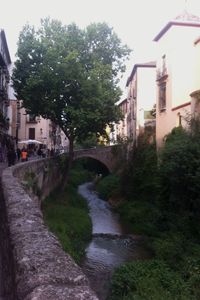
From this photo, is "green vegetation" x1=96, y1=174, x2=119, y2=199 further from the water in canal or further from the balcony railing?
the balcony railing

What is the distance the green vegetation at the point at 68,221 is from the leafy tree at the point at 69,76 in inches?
194

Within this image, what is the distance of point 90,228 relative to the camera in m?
25.1

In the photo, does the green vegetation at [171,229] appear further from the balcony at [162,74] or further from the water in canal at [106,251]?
the balcony at [162,74]

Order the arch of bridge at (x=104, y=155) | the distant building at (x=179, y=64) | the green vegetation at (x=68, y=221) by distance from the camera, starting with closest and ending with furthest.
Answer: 1. the green vegetation at (x=68, y=221)
2. the distant building at (x=179, y=64)
3. the arch of bridge at (x=104, y=155)

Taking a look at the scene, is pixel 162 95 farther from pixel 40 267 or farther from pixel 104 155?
pixel 40 267

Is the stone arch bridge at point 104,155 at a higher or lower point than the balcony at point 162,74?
lower

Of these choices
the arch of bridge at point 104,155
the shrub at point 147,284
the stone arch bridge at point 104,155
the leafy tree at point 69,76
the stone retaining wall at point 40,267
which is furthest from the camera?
the arch of bridge at point 104,155

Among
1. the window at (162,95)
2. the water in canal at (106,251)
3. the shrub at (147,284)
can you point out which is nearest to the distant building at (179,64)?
the window at (162,95)

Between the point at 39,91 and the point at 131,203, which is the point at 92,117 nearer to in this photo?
Result: the point at 39,91

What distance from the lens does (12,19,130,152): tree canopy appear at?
29766 millimetres

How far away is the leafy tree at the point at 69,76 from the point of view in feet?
97.7

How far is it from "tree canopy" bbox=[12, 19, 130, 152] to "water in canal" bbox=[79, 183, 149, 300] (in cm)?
713

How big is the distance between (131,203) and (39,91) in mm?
10483

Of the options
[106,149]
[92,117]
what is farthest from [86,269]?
[106,149]
